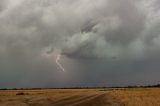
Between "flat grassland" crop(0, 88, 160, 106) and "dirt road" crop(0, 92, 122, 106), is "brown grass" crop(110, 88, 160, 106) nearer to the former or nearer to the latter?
"flat grassland" crop(0, 88, 160, 106)

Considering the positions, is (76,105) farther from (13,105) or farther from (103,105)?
(13,105)

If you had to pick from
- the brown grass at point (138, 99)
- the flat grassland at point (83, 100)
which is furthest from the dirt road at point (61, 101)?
the brown grass at point (138, 99)

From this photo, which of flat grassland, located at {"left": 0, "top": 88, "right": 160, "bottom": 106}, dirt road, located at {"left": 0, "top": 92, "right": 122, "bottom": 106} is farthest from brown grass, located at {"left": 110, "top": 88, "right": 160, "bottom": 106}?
dirt road, located at {"left": 0, "top": 92, "right": 122, "bottom": 106}

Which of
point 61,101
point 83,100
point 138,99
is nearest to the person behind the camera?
point 61,101

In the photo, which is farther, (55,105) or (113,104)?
(113,104)

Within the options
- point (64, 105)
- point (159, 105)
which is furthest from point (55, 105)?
point (159, 105)

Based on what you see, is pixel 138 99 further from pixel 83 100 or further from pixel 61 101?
pixel 61 101

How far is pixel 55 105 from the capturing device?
26.9m

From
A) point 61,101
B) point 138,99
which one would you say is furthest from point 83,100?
point 138,99

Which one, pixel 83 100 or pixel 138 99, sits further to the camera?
pixel 138 99

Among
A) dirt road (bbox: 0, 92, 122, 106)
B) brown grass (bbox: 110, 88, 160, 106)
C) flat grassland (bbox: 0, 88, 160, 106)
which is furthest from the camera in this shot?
brown grass (bbox: 110, 88, 160, 106)

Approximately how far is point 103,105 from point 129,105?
2408 mm

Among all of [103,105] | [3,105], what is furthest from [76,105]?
[3,105]

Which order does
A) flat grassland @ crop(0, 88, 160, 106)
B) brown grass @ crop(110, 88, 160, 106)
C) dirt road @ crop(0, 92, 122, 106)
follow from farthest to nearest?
brown grass @ crop(110, 88, 160, 106)
flat grassland @ crop(0, 88, 160, 106)
dirt road @ crop(0, 92, 122, 106)
